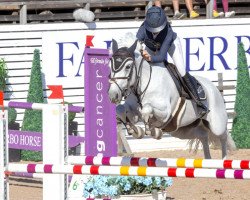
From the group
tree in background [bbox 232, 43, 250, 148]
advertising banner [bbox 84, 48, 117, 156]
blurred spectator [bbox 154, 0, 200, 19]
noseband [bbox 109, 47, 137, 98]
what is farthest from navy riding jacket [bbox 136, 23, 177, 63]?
tree in background [bbox 232, 43, 250, 148]

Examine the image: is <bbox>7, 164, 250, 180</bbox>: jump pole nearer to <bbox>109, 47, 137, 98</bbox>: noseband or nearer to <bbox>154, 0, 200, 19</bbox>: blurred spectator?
<bbox>109, 47, 137, 98</bbox>: noseband

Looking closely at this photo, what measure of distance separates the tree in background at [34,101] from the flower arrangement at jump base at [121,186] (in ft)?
16.3

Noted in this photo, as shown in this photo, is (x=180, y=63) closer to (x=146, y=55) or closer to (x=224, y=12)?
(x=146, y=55)

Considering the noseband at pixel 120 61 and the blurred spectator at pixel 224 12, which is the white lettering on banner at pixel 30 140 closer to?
the noseband at pixel 120 61

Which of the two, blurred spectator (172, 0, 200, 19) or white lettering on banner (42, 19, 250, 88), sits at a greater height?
blurred spectator (172, 0, 200, 19)

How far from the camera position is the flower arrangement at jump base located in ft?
36.5

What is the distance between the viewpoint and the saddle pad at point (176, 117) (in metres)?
11.2

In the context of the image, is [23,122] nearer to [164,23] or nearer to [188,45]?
[188,45]

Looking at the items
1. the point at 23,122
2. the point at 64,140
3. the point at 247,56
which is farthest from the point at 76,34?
the point at 64,140

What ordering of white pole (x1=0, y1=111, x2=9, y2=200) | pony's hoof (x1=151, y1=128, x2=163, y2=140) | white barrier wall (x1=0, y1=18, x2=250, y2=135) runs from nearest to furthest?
white pole (x1=0, y1=111, x2=9, y2=200) < pony's hoof (x1=151, y1=128, x2=163, y2=140) < white barrier wall (x1=0, y1=18, x2=250, y2=135)

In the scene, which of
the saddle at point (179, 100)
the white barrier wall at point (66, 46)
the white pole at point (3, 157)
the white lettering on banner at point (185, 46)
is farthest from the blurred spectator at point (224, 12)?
the white pole at point (3, 157)

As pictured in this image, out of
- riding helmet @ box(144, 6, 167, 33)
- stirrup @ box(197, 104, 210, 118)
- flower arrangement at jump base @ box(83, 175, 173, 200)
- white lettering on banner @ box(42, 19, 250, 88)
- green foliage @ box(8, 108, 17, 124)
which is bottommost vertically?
flower arrangement at jump base @ box(83, 175, 173, 200)

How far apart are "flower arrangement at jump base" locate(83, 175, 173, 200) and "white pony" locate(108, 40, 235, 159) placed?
540 mm

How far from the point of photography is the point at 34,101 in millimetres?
16438
